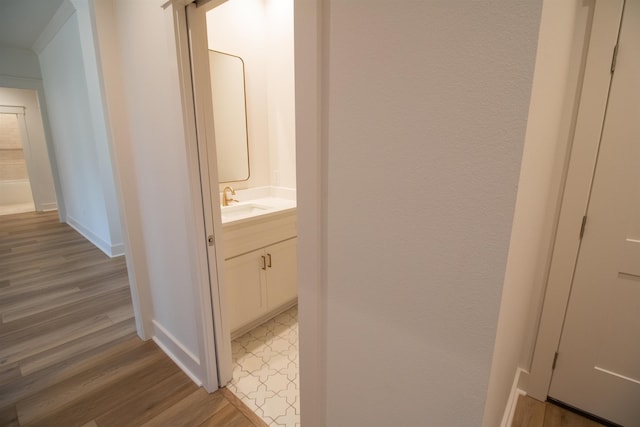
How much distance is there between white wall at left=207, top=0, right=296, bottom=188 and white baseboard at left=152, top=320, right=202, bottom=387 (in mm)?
1273

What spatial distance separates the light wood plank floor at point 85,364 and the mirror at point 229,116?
145 centimetres

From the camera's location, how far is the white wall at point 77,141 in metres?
3.30

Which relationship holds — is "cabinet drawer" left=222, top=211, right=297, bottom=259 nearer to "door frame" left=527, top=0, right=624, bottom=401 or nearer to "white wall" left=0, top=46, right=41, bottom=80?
"door frame" left=527, top=0, right=624, bottom=401

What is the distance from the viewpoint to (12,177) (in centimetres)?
681

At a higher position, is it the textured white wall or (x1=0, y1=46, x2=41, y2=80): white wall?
(x1=0, y1=46, x2=41, y2=80): white wall

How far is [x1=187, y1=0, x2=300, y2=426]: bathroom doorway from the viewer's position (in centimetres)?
144

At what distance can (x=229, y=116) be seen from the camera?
7.58 ft

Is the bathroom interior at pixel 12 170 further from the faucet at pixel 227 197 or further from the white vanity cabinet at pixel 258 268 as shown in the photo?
the white vanity cabinet at pixel 258 268

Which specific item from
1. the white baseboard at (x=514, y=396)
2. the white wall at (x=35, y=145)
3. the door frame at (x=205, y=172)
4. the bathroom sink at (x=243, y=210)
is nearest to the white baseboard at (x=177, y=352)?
the door frame at (x=205, y=172)

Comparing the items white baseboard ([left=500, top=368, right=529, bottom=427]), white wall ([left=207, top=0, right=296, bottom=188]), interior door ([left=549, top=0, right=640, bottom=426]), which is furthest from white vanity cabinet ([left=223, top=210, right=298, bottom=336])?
interior door ([left=549, top=0, right=640, bottom=426])

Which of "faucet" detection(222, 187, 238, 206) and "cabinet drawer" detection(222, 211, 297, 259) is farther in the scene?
"faucet" detection(222, 187, 238, 206)

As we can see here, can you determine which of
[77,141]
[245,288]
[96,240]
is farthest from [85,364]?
[77,141]

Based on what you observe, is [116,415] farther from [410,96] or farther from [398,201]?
[410,96]

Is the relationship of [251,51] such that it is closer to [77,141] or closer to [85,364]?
[85,364]
